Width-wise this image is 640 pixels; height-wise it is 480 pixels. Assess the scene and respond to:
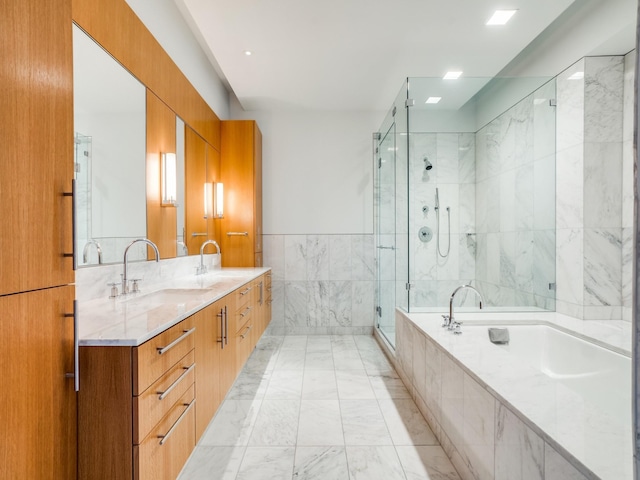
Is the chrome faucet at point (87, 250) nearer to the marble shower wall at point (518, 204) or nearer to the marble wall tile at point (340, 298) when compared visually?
the marble shower wall at point (518, 204)

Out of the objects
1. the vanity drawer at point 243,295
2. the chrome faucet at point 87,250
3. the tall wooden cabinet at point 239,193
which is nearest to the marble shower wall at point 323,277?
the tall wooden cabinet at point 239,193

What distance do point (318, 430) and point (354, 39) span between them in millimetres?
2815

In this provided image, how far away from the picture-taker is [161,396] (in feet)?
4.41

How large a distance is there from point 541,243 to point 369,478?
85.1 inches

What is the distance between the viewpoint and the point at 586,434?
1.05 metres

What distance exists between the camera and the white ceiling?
2.54 m

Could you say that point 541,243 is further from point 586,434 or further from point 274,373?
point 274,373

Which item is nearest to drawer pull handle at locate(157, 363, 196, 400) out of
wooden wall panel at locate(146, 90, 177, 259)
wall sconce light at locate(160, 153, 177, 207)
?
wooden wall panel at locate(146, 90, 177, 259)

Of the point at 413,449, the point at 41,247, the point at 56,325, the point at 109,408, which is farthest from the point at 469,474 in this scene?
the point at 41,247

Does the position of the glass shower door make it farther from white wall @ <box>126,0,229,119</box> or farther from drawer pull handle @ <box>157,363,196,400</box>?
drawer pull handle @ <box>157,363,196,400</box>

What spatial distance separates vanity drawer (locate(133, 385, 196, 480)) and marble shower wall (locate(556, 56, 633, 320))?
2.55m

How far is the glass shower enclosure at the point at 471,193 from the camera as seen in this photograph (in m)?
2.91

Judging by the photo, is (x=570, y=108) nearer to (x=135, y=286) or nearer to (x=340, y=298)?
(x=340, y=298)

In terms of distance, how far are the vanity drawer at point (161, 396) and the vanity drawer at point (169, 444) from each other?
1.2 inches
